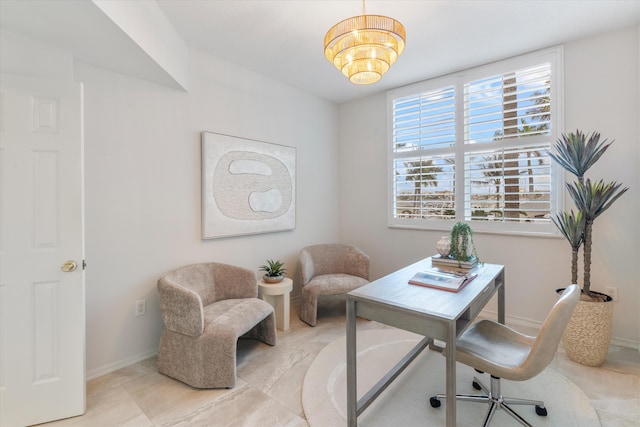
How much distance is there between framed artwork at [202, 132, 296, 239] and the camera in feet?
9.51

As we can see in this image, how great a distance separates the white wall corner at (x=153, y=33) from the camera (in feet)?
5.65

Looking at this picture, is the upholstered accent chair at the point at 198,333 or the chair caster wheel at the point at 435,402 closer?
the chair caster wheel at the point at 435,402

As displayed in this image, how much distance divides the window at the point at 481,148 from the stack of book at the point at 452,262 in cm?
137

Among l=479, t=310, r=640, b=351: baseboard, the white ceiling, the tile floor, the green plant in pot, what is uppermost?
the white ceiling

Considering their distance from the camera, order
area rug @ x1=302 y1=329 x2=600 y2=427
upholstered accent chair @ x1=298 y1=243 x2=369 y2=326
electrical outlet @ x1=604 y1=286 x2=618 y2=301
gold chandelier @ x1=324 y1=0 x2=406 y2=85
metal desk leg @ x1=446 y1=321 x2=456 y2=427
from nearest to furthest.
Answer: metal desk leg @ x1=446 y1=321 x2=456 y2=427 < gold chandelier @ x1=324 y1=0 x2=406 y2=85 < area rug @ x1=302 y1=329 x2=600 y2=427 < electrical outlet @ x1=604 y1=286 x2=618 y2=301 < upholstered accent chair @ x1=298 y1=243 x2=369 y2=326

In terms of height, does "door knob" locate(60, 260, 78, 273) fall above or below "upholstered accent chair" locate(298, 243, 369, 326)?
above

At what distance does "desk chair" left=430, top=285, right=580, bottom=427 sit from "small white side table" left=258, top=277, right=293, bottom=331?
1575 mm

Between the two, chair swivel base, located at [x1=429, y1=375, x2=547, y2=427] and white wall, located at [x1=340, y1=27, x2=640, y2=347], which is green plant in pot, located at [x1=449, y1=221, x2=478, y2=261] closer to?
chair swivel base, located at [x1=429, y1=375, x2=547, y2=427]

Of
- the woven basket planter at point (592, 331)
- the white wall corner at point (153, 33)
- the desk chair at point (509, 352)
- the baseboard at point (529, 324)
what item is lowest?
the baseboard at point (529, 324)

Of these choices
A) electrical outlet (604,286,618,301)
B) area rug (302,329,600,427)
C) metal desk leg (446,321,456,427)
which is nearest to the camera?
metal desk leg (446,321,456,427)

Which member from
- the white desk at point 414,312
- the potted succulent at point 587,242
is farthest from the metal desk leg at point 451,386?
the potted succulent at point 587,242

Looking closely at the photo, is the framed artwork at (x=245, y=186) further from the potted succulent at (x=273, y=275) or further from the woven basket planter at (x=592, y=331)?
the woven basket planter at (x=592, y=331)

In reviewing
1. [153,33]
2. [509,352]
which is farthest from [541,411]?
[153,33]

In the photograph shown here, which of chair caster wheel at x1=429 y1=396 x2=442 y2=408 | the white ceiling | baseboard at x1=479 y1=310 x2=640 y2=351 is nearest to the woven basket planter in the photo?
baseboard at x1=479 y1=310 x2=640 y2=351
